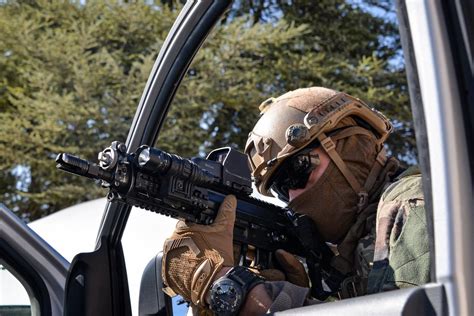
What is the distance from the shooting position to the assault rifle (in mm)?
2531

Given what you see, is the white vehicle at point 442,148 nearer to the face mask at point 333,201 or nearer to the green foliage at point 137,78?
the face mask at point 333,201

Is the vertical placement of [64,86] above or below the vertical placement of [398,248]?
above

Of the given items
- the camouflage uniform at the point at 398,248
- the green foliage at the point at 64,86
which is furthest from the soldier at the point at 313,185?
the green foliage at the point at 64,86

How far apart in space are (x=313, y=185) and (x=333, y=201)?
0.29ft

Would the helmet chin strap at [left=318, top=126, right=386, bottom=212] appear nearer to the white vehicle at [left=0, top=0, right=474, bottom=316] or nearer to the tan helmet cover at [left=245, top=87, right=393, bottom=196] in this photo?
the tan helmet cover at [left=245, top=87, right=393, bottom=196]

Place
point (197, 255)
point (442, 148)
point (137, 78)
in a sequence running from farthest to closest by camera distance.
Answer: point (137, 78) < point (197, 255) < point (442, 148)

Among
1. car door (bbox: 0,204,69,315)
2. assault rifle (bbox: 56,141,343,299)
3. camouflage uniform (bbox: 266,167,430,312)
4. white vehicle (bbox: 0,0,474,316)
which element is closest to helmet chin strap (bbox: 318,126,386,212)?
assault rifle (bbox: 56,141,343,299)

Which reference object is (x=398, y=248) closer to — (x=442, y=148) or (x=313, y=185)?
(x=442, y=148)

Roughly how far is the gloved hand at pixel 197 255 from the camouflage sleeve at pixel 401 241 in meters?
0.54

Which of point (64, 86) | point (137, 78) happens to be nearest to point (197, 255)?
point (137, 78)

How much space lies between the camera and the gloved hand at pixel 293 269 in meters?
3.03

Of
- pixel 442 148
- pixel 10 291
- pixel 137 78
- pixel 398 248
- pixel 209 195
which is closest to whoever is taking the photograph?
pixel 442 148

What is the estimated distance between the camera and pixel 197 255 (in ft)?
8.70

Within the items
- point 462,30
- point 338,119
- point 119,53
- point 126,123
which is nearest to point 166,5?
point 119,53
